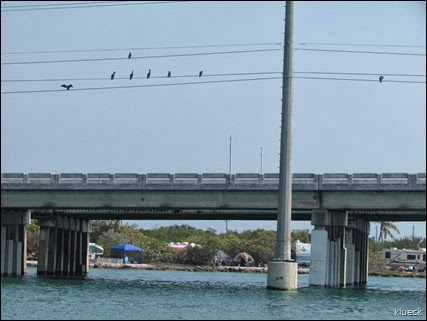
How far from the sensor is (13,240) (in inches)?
4252

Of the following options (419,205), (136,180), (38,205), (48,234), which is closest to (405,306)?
(419,205)

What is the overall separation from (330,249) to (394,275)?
3486 inches

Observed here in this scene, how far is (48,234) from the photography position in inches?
4355

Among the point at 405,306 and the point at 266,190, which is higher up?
the point at 266,190

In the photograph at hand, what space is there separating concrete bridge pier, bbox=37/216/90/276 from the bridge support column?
94.9ft

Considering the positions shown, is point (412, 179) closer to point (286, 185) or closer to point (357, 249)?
point (286, 185)

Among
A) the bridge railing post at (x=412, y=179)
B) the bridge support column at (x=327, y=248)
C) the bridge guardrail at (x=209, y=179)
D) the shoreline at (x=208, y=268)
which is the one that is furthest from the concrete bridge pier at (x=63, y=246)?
the shoreline at (x=208, y=268)

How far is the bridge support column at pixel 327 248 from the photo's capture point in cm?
9512

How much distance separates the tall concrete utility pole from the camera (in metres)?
78.9

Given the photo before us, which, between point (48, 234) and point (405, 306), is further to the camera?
point (48, 234)

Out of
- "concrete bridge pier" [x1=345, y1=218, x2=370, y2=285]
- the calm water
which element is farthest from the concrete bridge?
the calm water

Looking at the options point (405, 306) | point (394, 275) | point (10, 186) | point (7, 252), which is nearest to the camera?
point (405, 306)

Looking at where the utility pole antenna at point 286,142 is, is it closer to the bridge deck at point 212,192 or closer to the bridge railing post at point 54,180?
the bridge deck at point 212,192

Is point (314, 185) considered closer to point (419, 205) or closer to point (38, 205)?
point (419, 205)
